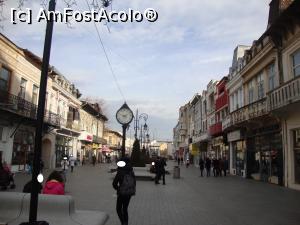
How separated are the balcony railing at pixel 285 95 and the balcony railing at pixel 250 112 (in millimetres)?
2492

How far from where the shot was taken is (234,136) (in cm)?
3150

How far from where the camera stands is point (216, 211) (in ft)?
38.4

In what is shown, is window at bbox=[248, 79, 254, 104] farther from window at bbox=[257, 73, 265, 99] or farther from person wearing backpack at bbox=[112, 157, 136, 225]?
person wearing backpack at bbox=[112, 157, 136, 225]

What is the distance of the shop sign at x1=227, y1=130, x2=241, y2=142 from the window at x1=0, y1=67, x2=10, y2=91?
18.0 meters

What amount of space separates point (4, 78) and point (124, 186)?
838 inches

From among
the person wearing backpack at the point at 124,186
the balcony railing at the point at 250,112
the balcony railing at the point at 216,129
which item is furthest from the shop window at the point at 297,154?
the balcony railing at the point at 216,129

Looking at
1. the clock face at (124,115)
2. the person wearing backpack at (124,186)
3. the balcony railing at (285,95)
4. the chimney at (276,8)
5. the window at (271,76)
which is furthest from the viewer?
the window at (271,76)

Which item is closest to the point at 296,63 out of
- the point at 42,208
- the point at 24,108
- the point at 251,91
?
the point at 251,91

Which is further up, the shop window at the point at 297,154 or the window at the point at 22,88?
the window at the point at 22,88

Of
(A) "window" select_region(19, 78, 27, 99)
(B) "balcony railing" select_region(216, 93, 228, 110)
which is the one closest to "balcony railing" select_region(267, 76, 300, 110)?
(B) "balcony railing" select_region(216, 93, 228, 110)

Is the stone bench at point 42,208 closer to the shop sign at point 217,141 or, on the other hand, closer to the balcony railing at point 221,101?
the balcony railing at point 221,101

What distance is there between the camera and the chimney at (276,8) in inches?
A: 826

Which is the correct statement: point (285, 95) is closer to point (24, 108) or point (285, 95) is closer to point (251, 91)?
point (251, 91)

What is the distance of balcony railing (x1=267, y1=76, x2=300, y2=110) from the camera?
666 inches
